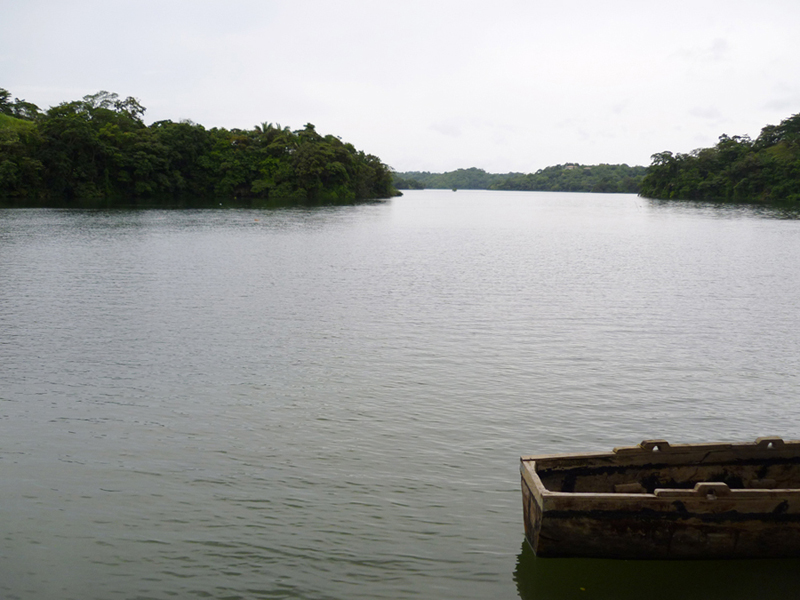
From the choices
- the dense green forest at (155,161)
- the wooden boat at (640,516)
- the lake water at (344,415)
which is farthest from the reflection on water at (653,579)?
the dense green forest at (155,161)

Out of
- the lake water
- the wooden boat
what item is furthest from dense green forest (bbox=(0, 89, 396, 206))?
the wooden boat

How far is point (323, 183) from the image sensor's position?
12688cm

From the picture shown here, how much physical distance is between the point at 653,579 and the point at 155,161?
382 ft

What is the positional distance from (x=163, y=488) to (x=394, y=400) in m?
5.44

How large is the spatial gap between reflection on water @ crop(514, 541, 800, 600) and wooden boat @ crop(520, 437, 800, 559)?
0.48ft

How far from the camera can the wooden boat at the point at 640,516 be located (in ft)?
24.7

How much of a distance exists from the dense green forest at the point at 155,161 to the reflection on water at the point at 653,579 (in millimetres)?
94195

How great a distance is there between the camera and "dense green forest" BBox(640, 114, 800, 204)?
128125mm

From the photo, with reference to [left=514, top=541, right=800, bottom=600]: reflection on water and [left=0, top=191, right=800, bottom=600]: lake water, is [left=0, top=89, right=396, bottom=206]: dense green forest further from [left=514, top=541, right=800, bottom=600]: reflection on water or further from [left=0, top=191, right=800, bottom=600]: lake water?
[left=514, top=541, right=800, bottom=600]: reflection on water

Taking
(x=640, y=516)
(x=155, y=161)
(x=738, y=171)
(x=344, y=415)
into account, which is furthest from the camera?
(x=738, y=171)

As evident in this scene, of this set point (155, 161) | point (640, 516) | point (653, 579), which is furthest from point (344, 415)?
point (155, 161)

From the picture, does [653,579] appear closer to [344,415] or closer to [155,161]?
[344,415]

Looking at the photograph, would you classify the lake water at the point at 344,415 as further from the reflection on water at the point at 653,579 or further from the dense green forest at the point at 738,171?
the dense green forest at the point at 738,171

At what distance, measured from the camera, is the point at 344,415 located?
1303 cm
